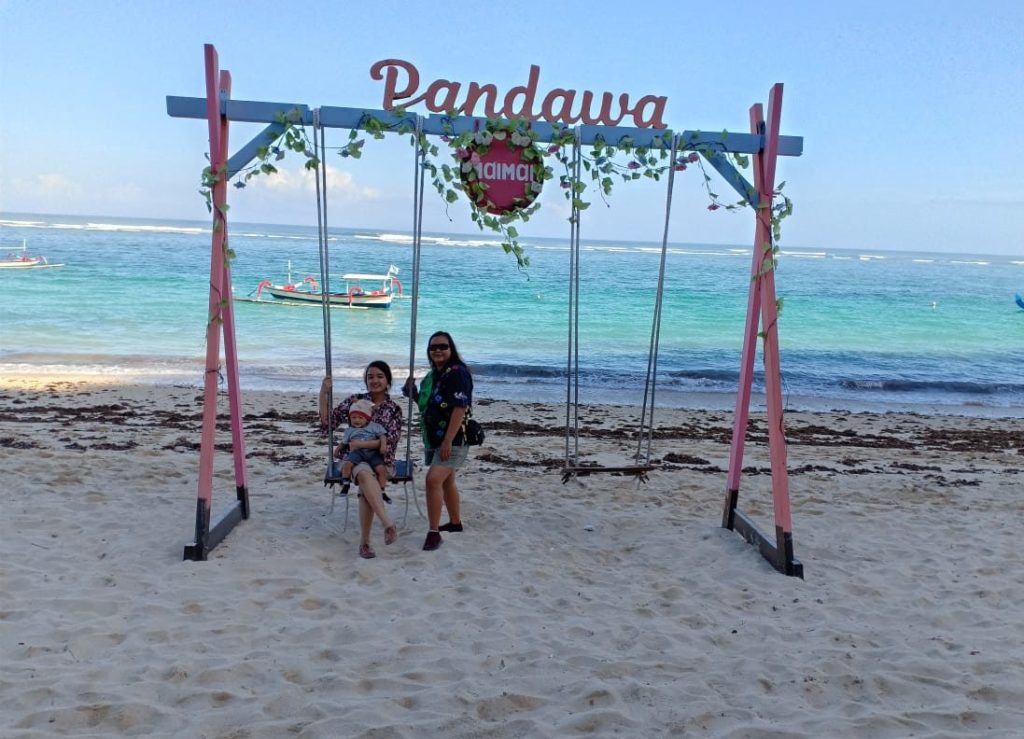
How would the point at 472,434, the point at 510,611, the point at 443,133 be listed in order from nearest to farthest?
the point at 510,611 < the point at 443,133 < the point at 472,434

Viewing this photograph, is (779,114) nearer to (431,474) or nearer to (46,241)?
(431,474)

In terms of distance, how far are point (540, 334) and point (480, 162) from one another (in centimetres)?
1660

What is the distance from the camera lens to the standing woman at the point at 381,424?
485 centimetres

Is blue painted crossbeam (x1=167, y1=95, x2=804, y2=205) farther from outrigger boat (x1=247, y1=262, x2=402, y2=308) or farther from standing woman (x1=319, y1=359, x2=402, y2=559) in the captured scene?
outrigger boat (x1=247, y1=262, x2=402, y2=308)

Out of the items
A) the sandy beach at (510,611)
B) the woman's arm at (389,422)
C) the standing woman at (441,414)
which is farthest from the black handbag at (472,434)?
the sandy beach at (510,611)

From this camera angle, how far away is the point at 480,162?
4.82 metres

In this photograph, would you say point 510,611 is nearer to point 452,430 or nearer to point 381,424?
point 452,430

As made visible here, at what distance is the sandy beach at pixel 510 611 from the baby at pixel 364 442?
458 millimetres

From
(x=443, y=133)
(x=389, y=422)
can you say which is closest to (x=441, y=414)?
(x=389, y=422)

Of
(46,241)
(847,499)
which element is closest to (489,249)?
(46,241)

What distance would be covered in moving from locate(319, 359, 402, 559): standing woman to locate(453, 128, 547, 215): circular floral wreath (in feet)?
3.62

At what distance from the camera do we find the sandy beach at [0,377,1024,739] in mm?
3096

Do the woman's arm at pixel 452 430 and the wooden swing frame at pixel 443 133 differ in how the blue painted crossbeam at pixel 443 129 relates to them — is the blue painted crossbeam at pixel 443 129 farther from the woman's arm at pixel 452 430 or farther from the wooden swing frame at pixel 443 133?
the woman's arm at pixel 452 430

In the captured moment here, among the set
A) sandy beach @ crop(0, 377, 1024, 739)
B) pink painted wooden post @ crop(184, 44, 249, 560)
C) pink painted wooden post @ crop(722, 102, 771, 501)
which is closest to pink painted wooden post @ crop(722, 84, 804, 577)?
pink painted wooden post @ crop(722, 102, 771, 501)
